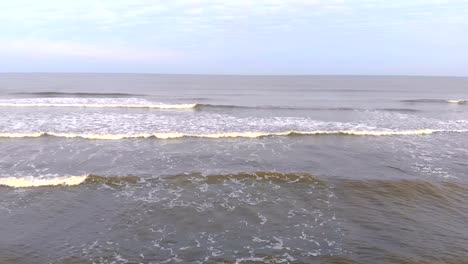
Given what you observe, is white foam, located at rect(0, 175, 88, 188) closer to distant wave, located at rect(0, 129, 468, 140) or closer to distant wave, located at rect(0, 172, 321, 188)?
distant wave, located at rect(0, 172, 321, 188)

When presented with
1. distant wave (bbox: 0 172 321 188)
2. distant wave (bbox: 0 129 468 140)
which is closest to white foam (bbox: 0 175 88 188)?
distant wave (bbox: 0 172 321 188)

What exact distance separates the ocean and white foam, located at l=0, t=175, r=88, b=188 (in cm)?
4

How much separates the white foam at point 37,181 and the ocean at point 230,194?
1.6 inches

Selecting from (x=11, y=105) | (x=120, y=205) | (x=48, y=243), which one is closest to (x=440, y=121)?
(x=120, y=205)

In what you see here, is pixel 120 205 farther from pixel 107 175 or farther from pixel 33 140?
pixel 33 140

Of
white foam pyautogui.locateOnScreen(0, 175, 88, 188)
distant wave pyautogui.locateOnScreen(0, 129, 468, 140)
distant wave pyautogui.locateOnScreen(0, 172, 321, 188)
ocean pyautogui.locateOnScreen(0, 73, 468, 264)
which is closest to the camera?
ocean pyautogui.locateOnScreen(0, 73, 468, 264)

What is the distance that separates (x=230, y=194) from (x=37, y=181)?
6.78 meters

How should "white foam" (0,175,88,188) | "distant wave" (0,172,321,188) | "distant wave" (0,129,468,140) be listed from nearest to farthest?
"white foam" (0,175,88,188) < "distant wave" (0,172,321,188) < "distant wave" (0,129,468,140)

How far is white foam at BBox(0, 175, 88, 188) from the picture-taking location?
1266 centimetres

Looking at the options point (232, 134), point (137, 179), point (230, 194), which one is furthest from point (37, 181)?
point (232, 134)

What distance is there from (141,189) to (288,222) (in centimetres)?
524

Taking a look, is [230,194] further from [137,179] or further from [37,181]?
[37,181]

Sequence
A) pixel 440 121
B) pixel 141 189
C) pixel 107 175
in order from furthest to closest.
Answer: pixel 440 121 < pixel 107 175 < pixel 141 189

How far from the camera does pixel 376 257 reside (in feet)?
25.9
